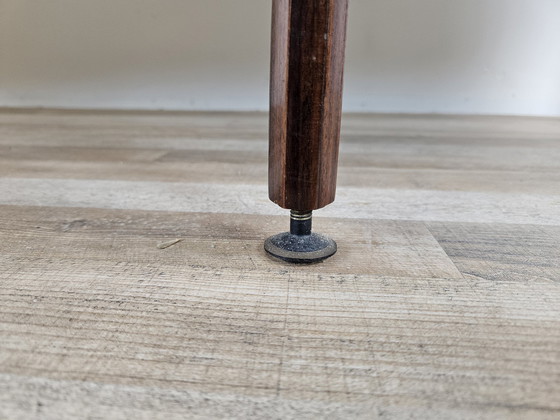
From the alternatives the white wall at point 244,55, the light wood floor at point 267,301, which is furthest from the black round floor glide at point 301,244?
the white wall at point 244,55

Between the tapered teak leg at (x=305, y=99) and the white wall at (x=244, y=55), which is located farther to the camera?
the white wall at (x=244, y=55)

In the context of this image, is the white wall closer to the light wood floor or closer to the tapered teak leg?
the light wood floor

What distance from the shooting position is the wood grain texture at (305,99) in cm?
36

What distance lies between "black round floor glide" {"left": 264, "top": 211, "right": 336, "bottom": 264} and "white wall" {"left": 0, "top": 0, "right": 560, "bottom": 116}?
1390 mm

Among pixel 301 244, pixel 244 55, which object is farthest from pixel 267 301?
pixel 244 55

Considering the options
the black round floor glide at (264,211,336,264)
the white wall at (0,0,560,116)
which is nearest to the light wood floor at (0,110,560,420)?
the black round floor glide at (264,211,336,264)

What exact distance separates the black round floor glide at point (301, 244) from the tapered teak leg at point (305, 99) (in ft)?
0.15

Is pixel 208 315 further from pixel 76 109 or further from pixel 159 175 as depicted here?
pixel 76 109

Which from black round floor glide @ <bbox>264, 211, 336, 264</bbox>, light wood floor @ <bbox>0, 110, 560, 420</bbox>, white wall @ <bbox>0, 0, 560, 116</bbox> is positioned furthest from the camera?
white wall @ <bbox>0, 0, 560, 116</bbox>

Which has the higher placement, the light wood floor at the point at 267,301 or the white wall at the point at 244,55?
the white wall at the point at 244,55

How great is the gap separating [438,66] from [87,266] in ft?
5.29

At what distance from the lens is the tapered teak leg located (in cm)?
36

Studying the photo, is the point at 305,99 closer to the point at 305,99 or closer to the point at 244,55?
the point at 305,99

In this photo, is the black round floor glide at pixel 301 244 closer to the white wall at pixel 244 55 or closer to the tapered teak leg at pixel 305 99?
the tapered teak leg at pixel 305 99
